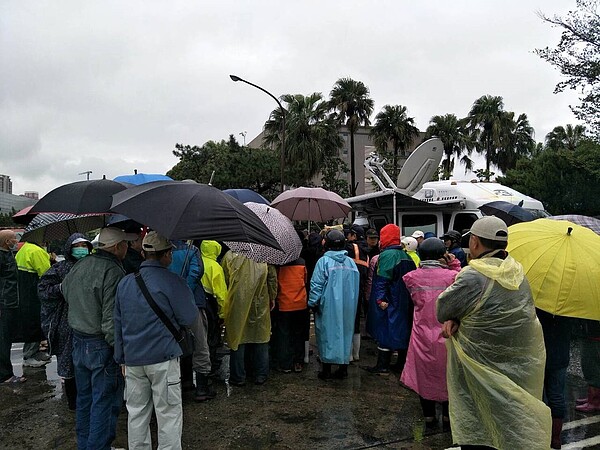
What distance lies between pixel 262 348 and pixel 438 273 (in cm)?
233

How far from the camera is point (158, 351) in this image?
3.23 meters

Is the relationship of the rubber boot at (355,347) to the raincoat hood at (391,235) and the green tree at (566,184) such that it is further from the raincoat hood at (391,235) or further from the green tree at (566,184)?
the green tree at (566,184)

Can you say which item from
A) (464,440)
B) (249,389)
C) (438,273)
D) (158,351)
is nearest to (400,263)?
(438,273)

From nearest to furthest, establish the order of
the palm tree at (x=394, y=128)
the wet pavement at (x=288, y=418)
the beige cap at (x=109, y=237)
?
the beige cap at (x=109, y=237)
the wet pavement at (x=288, y=418)
the palm tree at (x=394, y=128)

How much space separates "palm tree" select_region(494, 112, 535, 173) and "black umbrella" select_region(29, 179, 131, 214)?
39163 millimetres

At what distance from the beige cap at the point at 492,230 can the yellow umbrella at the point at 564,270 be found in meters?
0.64

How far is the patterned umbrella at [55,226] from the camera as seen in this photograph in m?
4.85

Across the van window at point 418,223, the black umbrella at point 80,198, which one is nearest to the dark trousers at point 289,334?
the black umbrella at point 80,198

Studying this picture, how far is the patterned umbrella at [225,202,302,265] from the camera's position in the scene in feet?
16.6

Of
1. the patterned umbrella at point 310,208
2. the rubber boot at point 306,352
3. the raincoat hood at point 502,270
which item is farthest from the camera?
the patterned umbrella at point 310,208

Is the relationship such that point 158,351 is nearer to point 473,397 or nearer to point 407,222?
point 473,397

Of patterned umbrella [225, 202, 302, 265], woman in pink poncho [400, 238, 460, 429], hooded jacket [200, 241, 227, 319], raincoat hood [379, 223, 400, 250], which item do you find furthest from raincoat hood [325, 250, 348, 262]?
hooded jacket [200, 241, 227, 319]

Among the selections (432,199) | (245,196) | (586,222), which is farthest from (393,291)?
(432,199)

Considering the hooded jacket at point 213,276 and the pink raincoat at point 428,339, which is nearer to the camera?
the pink raincoat at point 428,339
